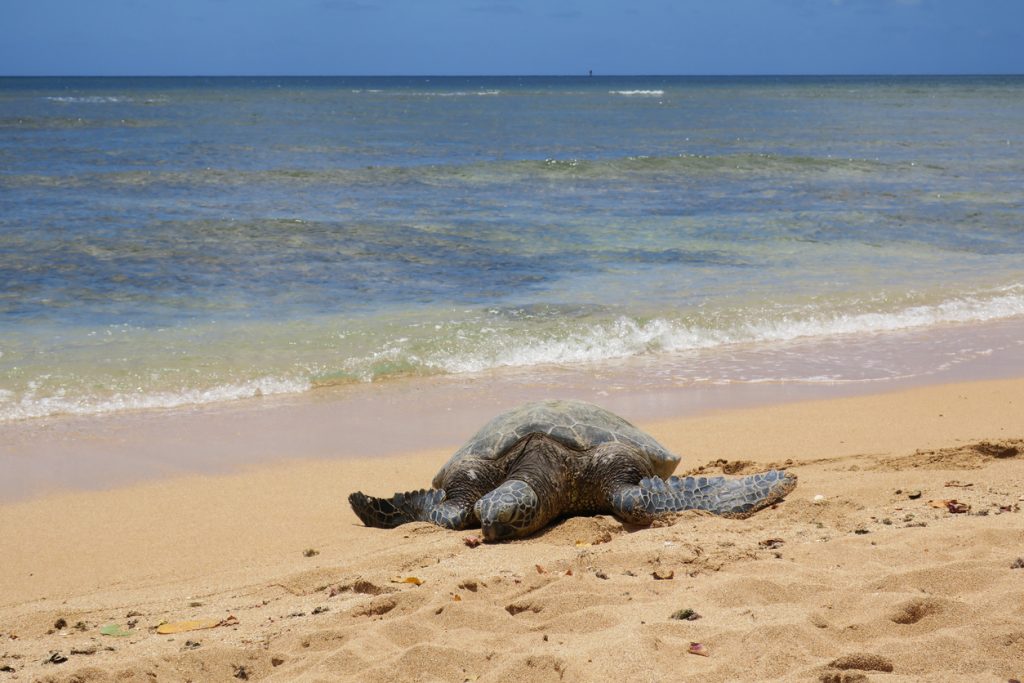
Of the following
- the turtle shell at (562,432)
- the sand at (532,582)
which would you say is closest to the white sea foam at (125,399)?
the sand at (532,582)

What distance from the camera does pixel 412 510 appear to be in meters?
5.48

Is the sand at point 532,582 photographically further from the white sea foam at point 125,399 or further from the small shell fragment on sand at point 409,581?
the white sea foam at point 125,399

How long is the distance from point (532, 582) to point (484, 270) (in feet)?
30.0

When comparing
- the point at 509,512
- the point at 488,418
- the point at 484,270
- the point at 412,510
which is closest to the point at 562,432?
the point at 509,512

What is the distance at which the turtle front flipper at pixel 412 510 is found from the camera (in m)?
5.37

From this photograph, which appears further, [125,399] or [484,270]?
[484,270]

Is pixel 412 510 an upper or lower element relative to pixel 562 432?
lower

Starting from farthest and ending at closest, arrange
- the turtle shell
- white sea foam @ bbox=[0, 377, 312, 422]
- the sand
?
white sea foam @ bbox=[0, 377, 312, 422], the turtle shell, the sand

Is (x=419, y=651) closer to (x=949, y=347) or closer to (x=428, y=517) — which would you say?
(x=428, y=517)

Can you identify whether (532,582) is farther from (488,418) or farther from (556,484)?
(488,418)

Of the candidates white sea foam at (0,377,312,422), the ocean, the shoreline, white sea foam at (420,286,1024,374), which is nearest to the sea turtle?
the shoreline

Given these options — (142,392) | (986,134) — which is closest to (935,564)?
(142,392)

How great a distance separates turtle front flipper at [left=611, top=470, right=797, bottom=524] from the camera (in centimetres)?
520

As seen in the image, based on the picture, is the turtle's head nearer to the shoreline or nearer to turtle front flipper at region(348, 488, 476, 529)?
turtle front flipper at region(348, 488, 476, 529)
